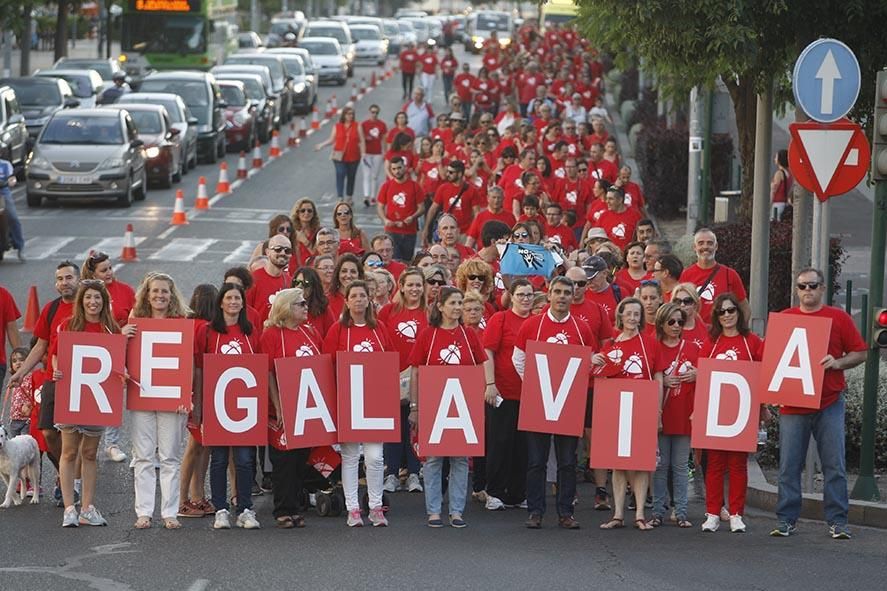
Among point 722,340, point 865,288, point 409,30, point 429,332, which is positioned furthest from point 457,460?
point 409,30

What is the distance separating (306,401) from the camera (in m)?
11.8

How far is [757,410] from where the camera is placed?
11812 millimetres

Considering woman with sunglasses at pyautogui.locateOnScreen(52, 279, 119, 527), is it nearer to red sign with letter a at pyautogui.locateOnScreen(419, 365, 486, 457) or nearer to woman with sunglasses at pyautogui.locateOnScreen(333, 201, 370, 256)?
red sign with letter a at pyautogui.locateOnScreen(419, 365, 486, 457)

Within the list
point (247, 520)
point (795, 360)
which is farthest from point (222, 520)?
point (795, 360)

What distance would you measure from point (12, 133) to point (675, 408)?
2367 centimetres

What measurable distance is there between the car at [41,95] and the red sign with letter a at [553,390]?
2817cm

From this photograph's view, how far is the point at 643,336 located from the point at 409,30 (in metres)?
80.6

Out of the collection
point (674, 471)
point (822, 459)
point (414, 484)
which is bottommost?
point (414, 484)

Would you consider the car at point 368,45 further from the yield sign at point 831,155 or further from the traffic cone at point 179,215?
the yield sign at point 831,155

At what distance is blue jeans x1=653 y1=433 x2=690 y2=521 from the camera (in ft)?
39.4

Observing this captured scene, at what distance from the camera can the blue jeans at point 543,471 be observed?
11.9 meters

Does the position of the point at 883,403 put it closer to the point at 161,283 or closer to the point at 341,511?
the point at 341,511

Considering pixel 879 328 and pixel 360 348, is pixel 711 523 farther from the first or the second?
pixel 360 348

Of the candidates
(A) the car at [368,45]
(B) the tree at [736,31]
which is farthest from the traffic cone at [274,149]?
(A) the car at [368,45]
